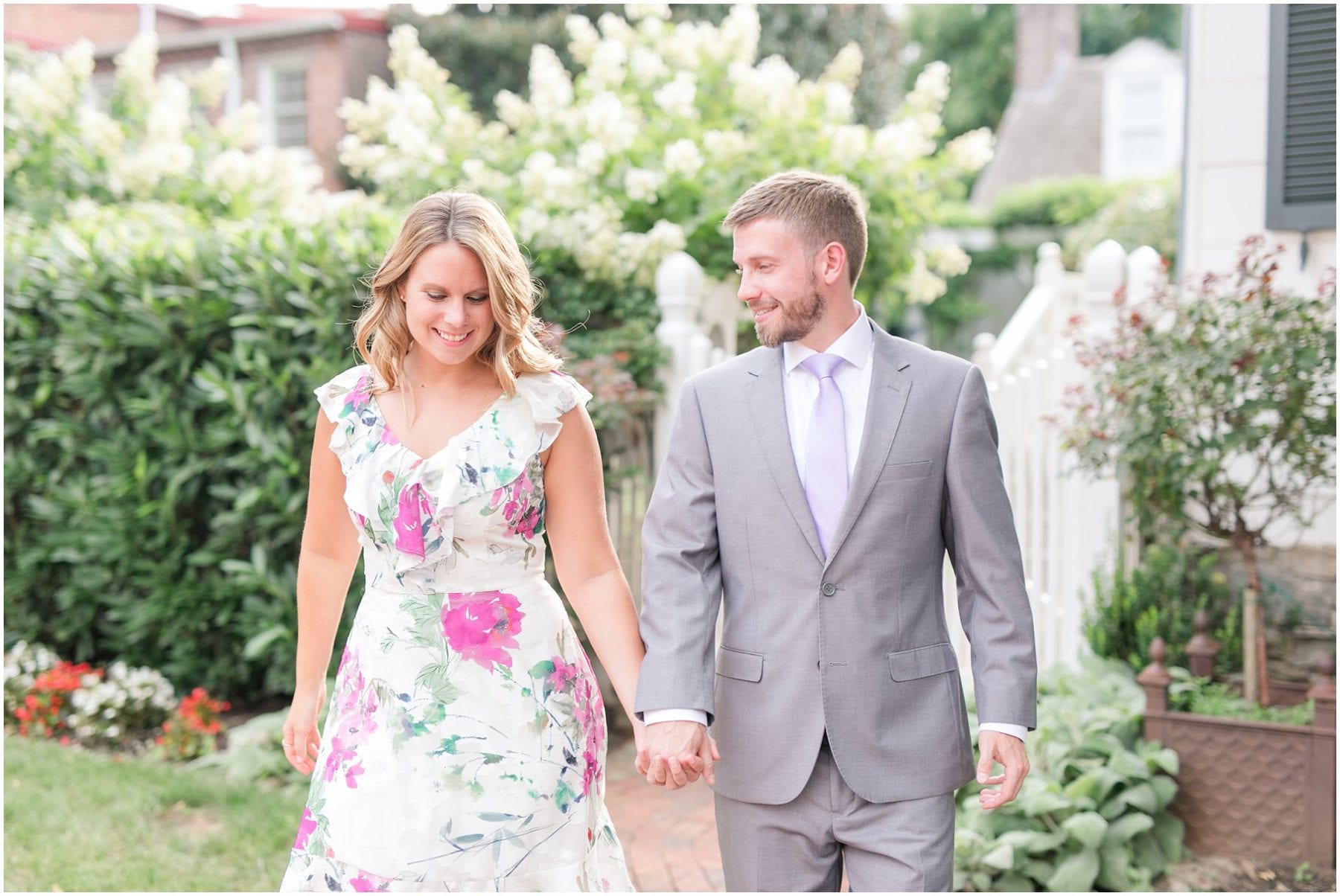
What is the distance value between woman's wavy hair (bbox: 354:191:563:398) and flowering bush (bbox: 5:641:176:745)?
3537 millimetres

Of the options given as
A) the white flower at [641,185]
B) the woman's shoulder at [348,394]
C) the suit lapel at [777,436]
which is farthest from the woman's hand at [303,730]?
the white flower at [641,185]

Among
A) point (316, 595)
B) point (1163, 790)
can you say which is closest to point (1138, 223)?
point (1163, 790)

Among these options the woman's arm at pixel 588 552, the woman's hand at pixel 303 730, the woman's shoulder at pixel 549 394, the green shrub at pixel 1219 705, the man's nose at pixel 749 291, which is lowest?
the green shrub at pixel 1219 705

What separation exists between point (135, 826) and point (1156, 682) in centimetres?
346

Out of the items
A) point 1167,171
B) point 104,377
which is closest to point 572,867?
point 104,377

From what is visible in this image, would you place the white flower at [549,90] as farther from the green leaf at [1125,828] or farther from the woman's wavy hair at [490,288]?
the green leaf at [1125,828]

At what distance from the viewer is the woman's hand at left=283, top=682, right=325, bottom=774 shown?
274 cm

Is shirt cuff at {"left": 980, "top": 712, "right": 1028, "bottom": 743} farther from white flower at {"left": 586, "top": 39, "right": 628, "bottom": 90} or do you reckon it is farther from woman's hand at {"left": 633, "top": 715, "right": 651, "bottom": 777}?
white flower at {"left": 586, "top": 39, "right": 628, "bottom": 90}

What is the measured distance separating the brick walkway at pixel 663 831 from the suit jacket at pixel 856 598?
175 centimetres

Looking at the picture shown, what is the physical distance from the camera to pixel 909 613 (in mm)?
2441

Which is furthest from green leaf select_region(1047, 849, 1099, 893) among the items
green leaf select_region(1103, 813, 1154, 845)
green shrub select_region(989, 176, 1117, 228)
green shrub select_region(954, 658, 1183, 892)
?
green shrub select_region(989, 176, 1117, 228)

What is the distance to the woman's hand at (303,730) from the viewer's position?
2740mm

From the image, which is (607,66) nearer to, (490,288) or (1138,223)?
(490,288)

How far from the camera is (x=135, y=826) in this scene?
435 cm
